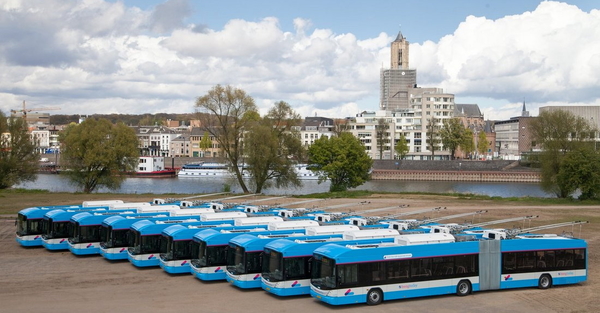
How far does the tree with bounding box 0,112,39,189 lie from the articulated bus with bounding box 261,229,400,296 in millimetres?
57337

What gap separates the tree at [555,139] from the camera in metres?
71.2

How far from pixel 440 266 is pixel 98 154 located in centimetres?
5335

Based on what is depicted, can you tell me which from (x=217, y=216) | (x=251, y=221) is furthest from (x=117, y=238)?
(x=251, y=221)

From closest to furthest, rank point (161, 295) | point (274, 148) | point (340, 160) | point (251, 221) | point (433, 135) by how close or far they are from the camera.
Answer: point (161, 295)
point (251, 221)
point (274, 148)
point (340, 160)
point (433, 135)

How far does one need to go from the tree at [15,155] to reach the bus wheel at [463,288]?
60813mm

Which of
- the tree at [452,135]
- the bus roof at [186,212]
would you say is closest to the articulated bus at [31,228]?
the bus roof at [186,212]

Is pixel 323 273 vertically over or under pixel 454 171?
under

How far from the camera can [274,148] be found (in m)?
66.8

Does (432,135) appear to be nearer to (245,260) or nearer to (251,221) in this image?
(251,221)

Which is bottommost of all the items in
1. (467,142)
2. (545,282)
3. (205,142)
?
(545,282)

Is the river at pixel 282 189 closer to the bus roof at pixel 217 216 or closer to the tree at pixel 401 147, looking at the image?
the tree at pixel 401 147

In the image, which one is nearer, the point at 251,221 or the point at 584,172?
the point at 251,221

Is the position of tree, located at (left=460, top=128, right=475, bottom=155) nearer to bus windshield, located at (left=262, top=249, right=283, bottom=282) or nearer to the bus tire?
the bus tire

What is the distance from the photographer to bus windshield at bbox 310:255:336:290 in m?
21.0
